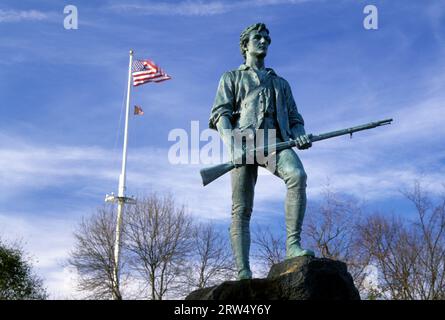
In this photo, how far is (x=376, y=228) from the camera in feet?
98.9

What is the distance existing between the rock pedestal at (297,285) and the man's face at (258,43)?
3.13 m

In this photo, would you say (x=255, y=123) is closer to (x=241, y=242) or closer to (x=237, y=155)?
(x=237, y=155)

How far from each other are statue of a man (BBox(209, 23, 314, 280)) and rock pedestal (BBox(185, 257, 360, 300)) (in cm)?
32

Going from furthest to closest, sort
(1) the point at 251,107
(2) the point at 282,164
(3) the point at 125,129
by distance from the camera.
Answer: (3) the point at 125,129, (1) the point at 251,107, (2) the point at 282,164

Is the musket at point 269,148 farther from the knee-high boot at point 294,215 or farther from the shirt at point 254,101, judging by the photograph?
the knee-high boot at point 294,215

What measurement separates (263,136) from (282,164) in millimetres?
546

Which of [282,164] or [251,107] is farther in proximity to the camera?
[251,107]

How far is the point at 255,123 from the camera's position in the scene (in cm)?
804

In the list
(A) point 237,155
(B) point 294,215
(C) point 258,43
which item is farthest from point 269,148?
(C) point 258,43

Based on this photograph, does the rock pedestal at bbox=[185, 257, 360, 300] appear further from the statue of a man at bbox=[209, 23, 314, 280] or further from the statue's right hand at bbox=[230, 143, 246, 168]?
the statue's right hand at bbox=[230, 143, 246, 168]

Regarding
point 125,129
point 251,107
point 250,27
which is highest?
point 125,129

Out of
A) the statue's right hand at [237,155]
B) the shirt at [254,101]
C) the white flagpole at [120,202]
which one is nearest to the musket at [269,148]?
the statue's right hand at [237,155]
